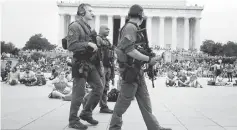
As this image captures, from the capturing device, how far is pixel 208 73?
34688 millimetres

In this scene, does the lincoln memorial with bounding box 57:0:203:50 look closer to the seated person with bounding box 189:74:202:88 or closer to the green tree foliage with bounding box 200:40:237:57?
the green tree foliage with bounding box 200:40:237:57

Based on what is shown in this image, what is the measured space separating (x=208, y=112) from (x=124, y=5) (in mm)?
61254

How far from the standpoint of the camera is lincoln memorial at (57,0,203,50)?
67.1 metres

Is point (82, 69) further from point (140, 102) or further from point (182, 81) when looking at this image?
point (182, 81)

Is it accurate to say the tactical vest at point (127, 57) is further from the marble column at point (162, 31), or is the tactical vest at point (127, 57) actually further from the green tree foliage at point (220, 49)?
the green tree foliage at point (220, 49)

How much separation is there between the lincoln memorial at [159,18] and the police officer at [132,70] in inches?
2445

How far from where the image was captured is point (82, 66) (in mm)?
5398

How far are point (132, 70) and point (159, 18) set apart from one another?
215ft

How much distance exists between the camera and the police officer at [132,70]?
4.43 m

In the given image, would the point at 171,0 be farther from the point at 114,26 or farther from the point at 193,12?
the point at 114,26

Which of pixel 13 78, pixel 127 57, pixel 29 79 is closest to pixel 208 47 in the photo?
pixel 29 79

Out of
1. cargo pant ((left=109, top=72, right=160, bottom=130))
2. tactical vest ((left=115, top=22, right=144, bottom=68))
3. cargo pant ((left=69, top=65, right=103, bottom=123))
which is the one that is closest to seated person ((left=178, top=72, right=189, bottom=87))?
cargo pant ((left=69, top=65, right=103, bottom=123))

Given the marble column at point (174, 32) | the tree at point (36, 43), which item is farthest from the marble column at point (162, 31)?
the tree at point (36, 43)

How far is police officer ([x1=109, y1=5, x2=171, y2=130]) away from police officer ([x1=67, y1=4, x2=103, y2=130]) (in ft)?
2.83
